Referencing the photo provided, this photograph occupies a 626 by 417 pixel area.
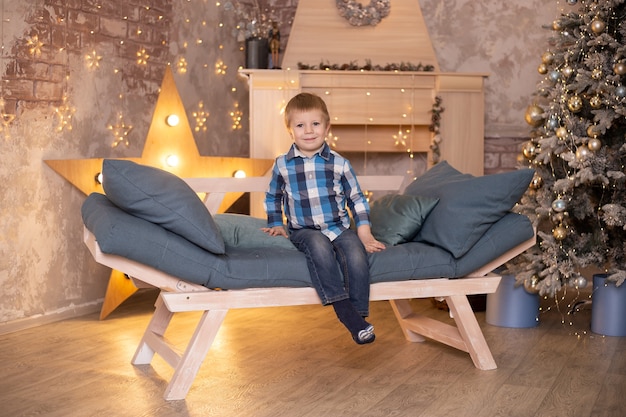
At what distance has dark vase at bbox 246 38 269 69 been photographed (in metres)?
5.30

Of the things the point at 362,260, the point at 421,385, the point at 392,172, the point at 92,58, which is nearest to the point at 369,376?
the point at 421,385

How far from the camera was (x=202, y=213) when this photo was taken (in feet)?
9.11

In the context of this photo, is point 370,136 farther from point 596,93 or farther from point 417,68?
point 596,93

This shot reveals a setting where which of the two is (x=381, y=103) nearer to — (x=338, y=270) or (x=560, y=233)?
(x=560, y=233)

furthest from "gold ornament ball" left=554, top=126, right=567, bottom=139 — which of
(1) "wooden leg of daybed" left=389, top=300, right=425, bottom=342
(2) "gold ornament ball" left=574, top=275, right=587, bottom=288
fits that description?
(1) "wooden leg of daybed" left=389, top=300, right=425, bottom=342

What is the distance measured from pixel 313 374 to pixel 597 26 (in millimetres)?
2206

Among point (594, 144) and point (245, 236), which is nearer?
point (245, 236)

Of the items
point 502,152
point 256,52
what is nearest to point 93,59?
point 256,52

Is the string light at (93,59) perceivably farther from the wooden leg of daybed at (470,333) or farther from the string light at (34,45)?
the wooden leg of daybed at (470,333)

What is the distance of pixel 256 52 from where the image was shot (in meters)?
5.32

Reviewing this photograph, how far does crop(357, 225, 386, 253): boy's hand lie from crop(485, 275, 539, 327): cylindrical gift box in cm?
106

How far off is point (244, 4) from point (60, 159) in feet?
7.52

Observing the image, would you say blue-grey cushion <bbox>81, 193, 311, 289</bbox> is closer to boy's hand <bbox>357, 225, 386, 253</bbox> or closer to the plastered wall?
boy's hand <bbox>357, 225, 386, 253</bbox>

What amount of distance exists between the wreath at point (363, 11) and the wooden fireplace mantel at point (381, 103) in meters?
0.59
